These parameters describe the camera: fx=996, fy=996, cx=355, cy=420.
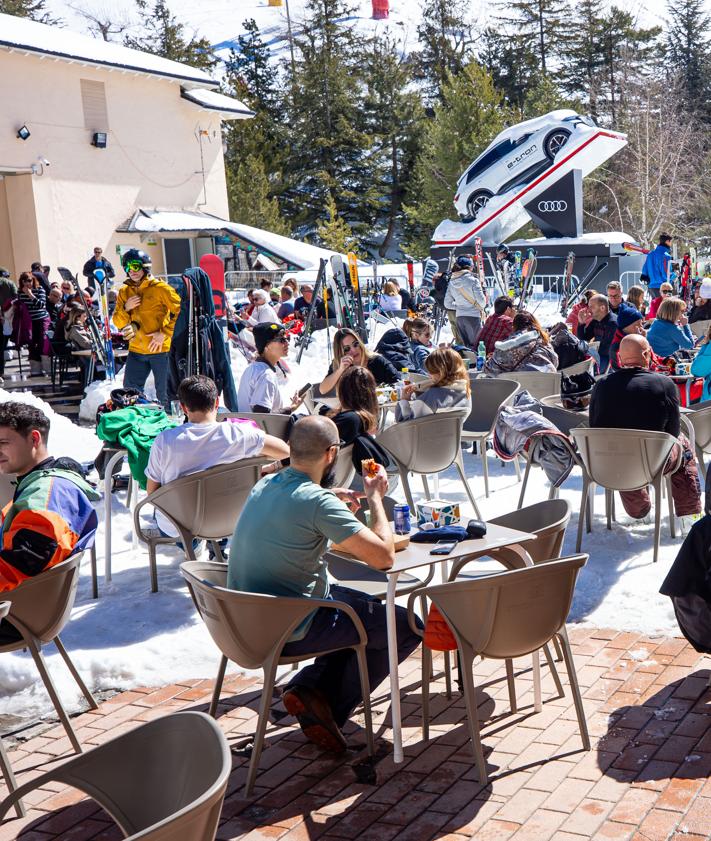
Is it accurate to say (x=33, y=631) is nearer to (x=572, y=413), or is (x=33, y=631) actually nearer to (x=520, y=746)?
(x=520, y=746)

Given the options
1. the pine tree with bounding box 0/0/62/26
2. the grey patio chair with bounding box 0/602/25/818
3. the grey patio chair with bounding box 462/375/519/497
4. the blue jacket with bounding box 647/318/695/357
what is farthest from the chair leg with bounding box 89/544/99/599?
the pine tree with bounding box 0/0/62/26

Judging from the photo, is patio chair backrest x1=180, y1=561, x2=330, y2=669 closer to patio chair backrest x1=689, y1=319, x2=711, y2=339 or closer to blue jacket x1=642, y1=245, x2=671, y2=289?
patio chair backrest x1=689, y1=319, x2=711, y2=339

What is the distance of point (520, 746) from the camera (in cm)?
393

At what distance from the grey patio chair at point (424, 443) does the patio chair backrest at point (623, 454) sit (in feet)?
3.09

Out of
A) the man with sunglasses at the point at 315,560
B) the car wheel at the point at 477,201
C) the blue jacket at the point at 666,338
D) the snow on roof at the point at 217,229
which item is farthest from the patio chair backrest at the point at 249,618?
the snow on roof at the point at 217,229

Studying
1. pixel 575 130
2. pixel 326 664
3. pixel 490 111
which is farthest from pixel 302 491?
pixel 490 111

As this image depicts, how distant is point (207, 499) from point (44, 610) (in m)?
1.50

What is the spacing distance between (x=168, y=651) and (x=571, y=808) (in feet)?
7.77

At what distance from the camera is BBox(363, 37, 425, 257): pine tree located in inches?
2002

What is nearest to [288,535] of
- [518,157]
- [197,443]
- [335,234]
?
[197,443]

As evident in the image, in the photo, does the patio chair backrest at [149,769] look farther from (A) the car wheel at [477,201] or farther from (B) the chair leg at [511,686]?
(A) the car wheel at [477,201]

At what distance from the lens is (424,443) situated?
22.5 ft

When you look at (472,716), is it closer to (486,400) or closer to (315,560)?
(315,560)

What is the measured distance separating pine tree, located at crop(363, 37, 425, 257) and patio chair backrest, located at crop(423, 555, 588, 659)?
159 ft
